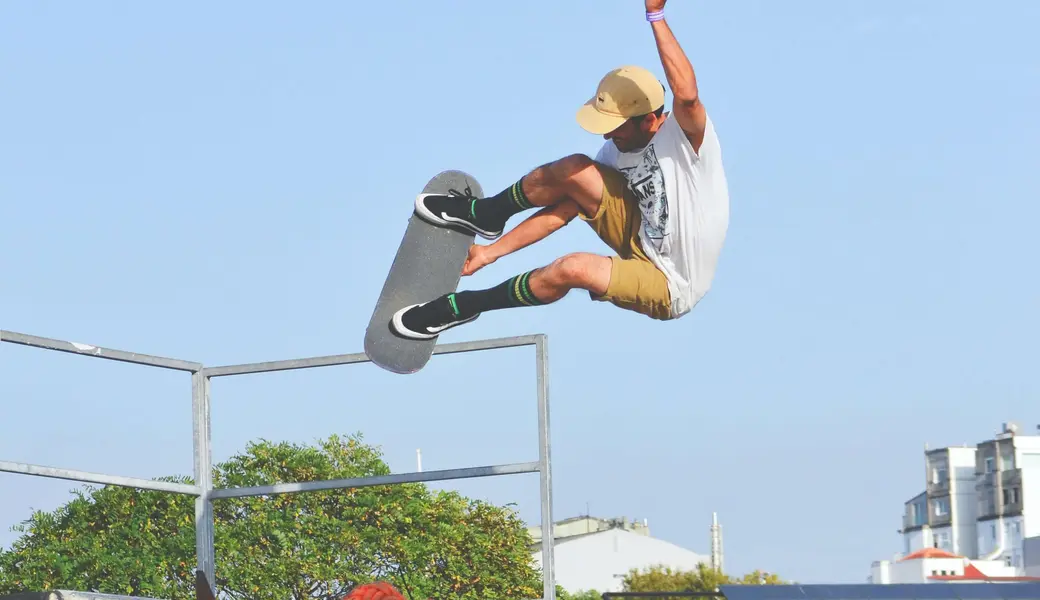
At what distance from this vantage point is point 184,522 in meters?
13.8

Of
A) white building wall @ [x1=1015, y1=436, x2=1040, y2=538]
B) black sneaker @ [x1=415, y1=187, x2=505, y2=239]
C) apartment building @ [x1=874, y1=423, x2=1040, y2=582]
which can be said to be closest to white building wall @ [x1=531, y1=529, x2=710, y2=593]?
apartment building @ [x1=874, y1=423, x2=1040, y2=582]

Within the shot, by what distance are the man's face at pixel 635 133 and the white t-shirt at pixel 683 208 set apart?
1.8 inches

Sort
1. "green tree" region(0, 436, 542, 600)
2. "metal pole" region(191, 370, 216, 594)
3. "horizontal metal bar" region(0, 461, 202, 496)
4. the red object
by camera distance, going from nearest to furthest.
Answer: the red object < "horizontal metal bar" region(0, 461, 202, 496) < "metal pole" region(191, 370, 216, 594) < "green tree" region(0, 436, 542, 600)

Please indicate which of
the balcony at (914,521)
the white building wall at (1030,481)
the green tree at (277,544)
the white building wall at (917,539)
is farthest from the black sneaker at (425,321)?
the balcony at (914,521)

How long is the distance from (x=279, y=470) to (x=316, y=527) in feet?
6.42

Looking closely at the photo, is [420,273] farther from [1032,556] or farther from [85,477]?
[1032,556]

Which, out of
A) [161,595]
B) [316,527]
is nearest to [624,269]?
[316,527]

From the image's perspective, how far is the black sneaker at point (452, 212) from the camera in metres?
7.16

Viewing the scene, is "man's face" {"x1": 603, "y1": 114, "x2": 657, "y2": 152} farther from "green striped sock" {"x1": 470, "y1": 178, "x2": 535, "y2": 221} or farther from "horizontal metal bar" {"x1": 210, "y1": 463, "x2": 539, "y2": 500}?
"horizontal metal bar" {"x1": 210, "y1": 463, "x2": 539, "y2": 500}

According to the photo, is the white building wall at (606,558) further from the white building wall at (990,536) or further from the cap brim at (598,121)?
the cap brim at (598,121)

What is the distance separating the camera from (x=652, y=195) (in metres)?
6.38

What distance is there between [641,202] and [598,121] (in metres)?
0.37

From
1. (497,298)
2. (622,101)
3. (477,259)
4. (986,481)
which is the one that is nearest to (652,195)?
(622,101)

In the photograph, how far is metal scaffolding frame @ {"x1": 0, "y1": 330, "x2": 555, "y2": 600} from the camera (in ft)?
21.9
